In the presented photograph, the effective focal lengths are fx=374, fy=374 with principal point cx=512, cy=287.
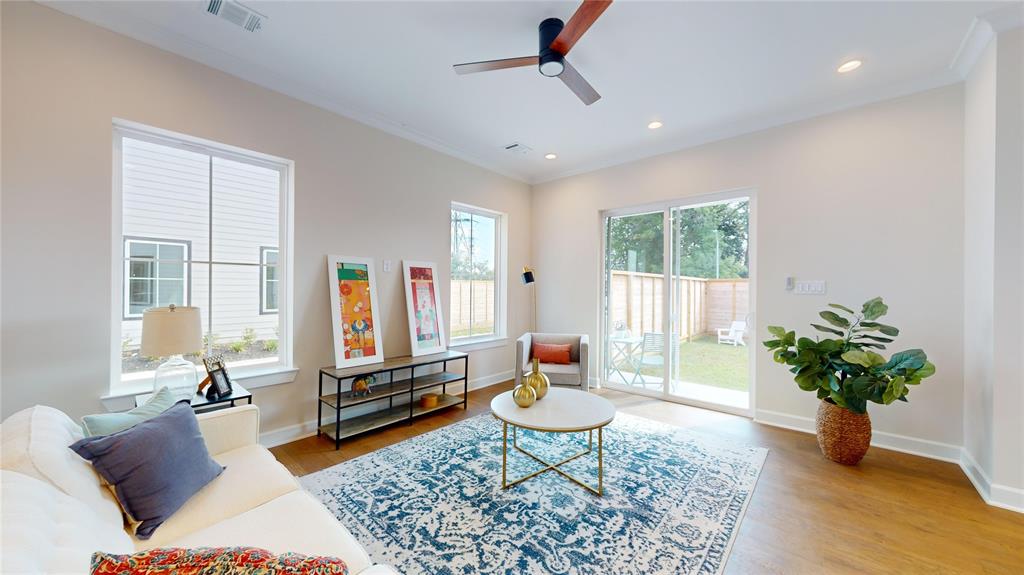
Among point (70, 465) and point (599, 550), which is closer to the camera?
point (70, 465)

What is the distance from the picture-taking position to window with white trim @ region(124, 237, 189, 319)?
2482mm

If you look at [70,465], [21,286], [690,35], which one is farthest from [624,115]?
[21,286]

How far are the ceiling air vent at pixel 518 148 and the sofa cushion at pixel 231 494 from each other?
11.9ft

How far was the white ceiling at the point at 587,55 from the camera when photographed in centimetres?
221

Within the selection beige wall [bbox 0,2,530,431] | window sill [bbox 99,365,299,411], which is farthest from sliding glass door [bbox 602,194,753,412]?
window sill [bbox 99,365,299,411]

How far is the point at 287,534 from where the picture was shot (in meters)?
1.31

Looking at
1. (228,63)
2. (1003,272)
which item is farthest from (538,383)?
(228,63)

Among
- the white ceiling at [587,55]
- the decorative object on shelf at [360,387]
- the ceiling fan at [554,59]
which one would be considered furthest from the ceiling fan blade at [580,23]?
the decorative object on shelf at [360,387]

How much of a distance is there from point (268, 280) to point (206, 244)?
485 millimetres

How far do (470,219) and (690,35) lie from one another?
2.97m

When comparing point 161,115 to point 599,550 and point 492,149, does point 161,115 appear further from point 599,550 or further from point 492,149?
point 599,550

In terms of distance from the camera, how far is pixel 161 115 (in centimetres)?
248

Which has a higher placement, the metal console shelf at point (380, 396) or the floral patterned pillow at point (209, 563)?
the floral patterned pillow at point (209, 563)

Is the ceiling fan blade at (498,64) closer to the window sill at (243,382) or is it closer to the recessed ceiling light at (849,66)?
the recessed ceiling light at (849,66)
